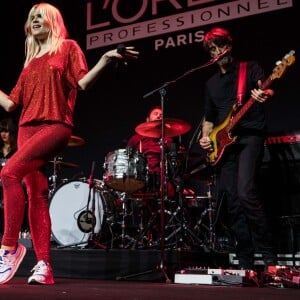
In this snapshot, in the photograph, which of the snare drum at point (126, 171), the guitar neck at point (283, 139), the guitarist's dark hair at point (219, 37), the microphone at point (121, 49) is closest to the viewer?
the microphone at point (121, 49)

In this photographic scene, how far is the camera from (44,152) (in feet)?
8.16

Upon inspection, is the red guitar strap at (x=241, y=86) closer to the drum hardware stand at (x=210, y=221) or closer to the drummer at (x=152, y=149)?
the drummer at (x=152, y=149)

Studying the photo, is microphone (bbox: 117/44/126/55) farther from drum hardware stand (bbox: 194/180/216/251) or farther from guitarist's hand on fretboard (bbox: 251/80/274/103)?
drum hardware stand (bbox: 194/180/216/251)

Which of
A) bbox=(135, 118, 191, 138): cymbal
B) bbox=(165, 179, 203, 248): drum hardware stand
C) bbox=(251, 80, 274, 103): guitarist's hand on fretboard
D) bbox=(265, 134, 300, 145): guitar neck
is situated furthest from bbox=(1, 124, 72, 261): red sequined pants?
bbox=(135, 118, 191, 138): cymbal

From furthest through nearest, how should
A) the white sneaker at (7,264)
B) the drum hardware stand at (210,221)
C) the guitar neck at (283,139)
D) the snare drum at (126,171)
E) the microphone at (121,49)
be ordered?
1. the snare drum at (126,171)
2. the drum hardware stand at (210,221)
3. the guitar neck at (283,139)
4. the white sneaker at (7,264)
5. the microphone at (121,49)

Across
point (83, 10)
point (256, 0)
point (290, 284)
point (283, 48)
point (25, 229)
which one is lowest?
point (290, 284)

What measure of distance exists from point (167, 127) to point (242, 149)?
5.78 feet

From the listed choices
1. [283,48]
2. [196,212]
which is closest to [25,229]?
[196,212]

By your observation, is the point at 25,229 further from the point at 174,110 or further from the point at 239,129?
the point at 239,129

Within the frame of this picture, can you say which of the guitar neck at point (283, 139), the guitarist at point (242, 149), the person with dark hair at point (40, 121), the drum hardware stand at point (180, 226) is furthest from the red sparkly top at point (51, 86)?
the drum hardware stand at point (180, 226)

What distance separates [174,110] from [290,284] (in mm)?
3185

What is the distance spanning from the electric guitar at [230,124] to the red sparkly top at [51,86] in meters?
1.25

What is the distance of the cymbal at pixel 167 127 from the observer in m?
4.95

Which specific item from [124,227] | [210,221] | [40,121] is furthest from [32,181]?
[210,221]
